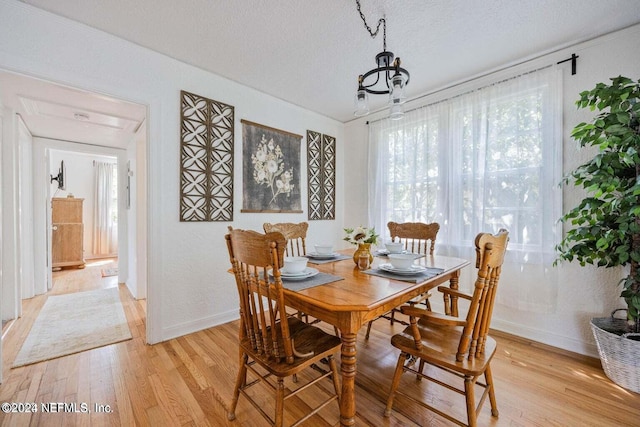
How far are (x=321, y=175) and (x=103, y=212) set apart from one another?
5.64 metres

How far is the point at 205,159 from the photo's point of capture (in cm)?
257

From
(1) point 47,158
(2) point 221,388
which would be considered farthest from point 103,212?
(2) point 221,388

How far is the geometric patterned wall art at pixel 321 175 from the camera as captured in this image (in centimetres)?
365

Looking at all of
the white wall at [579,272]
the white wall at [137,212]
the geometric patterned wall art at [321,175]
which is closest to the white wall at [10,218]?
the white wall at [137,212]

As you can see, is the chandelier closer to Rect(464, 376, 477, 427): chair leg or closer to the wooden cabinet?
Rect(464, 376, 477, 427): chair leg

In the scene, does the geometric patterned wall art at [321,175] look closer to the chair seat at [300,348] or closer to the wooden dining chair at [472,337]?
the chair seat at [300,348]

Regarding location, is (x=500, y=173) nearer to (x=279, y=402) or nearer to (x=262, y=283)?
(x=262, y=283)

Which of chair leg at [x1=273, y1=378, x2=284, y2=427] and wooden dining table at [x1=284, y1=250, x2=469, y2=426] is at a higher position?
wooden dining table at [x1=284, y1=250, x2=469, y2=426]

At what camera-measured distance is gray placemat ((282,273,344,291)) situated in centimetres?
134

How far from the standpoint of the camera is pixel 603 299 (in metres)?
2.06

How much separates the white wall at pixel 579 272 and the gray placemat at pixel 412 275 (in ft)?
4.59

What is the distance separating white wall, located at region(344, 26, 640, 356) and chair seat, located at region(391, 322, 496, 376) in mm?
1344

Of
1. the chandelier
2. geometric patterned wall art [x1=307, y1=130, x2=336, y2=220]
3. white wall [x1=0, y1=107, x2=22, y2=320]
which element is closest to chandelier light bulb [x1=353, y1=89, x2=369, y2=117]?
the chandelier

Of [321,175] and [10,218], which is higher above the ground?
[321,175]
